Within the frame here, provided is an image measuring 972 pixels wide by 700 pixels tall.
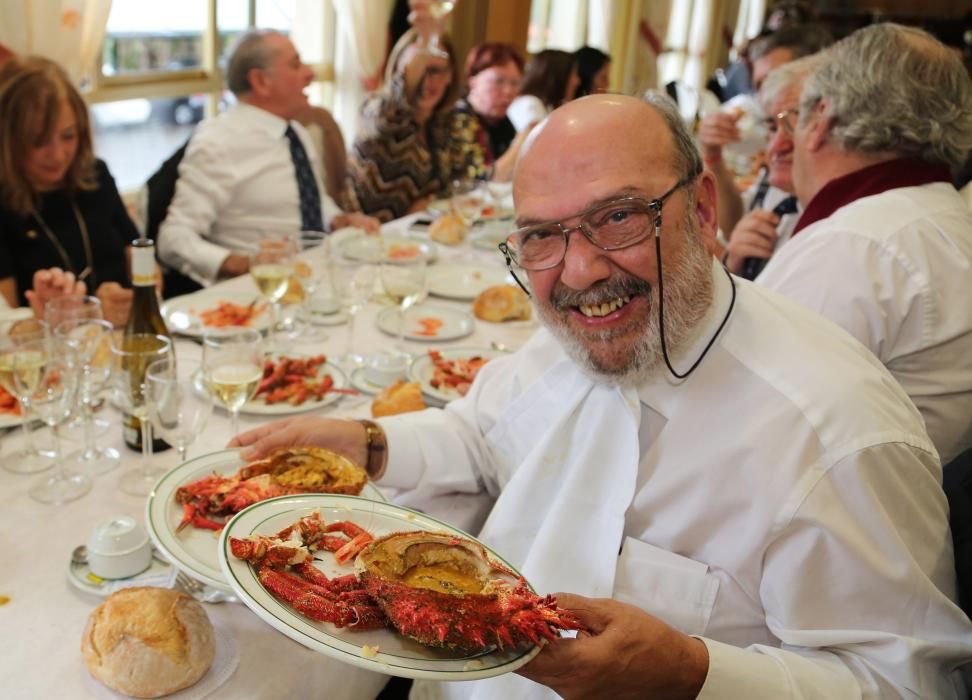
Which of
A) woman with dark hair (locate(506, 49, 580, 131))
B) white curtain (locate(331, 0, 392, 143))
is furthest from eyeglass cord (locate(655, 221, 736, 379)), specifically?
woman with dark hair (locate(506, 49, 580, 131))

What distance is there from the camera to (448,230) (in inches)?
125

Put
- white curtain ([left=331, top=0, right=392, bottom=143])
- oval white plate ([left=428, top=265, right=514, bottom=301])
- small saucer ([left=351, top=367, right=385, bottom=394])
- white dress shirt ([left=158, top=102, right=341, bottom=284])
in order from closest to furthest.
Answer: small saucer ([left=351, top=367, right=385, bottom=394])
oval white plate ([left=428, top=265, right=514, bottom=301])
white dress shirt ([left=158, top=102, right=341, bottom=284])
white curtain ([left=331, top=0, right=392, bottom=143])

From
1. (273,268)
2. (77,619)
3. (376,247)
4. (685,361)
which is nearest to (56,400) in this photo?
(77,619)

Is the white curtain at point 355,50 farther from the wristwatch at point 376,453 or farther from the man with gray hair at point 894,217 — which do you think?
the wristwatch at point 376,453

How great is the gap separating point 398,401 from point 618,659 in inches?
33.3

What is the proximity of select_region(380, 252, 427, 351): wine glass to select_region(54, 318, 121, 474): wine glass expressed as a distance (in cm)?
71

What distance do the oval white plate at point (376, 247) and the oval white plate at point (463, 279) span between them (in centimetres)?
9

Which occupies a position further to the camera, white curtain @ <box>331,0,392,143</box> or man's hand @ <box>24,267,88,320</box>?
white curtain @ <box>331,0,392,143</box>

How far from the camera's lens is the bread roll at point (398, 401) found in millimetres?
1668

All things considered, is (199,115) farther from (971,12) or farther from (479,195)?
(971,12)

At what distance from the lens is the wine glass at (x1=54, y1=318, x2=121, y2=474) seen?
139 cm

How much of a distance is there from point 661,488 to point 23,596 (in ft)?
2.90

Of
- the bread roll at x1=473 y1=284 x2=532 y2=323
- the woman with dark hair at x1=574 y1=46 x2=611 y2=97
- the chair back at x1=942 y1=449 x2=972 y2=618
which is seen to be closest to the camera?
the chair back at x1=942 y1=449 x2=972 y2=618

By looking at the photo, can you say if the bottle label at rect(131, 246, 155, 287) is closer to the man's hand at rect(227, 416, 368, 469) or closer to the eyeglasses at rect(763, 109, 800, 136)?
the man's hand at rect(227, 416, 368, 469)
